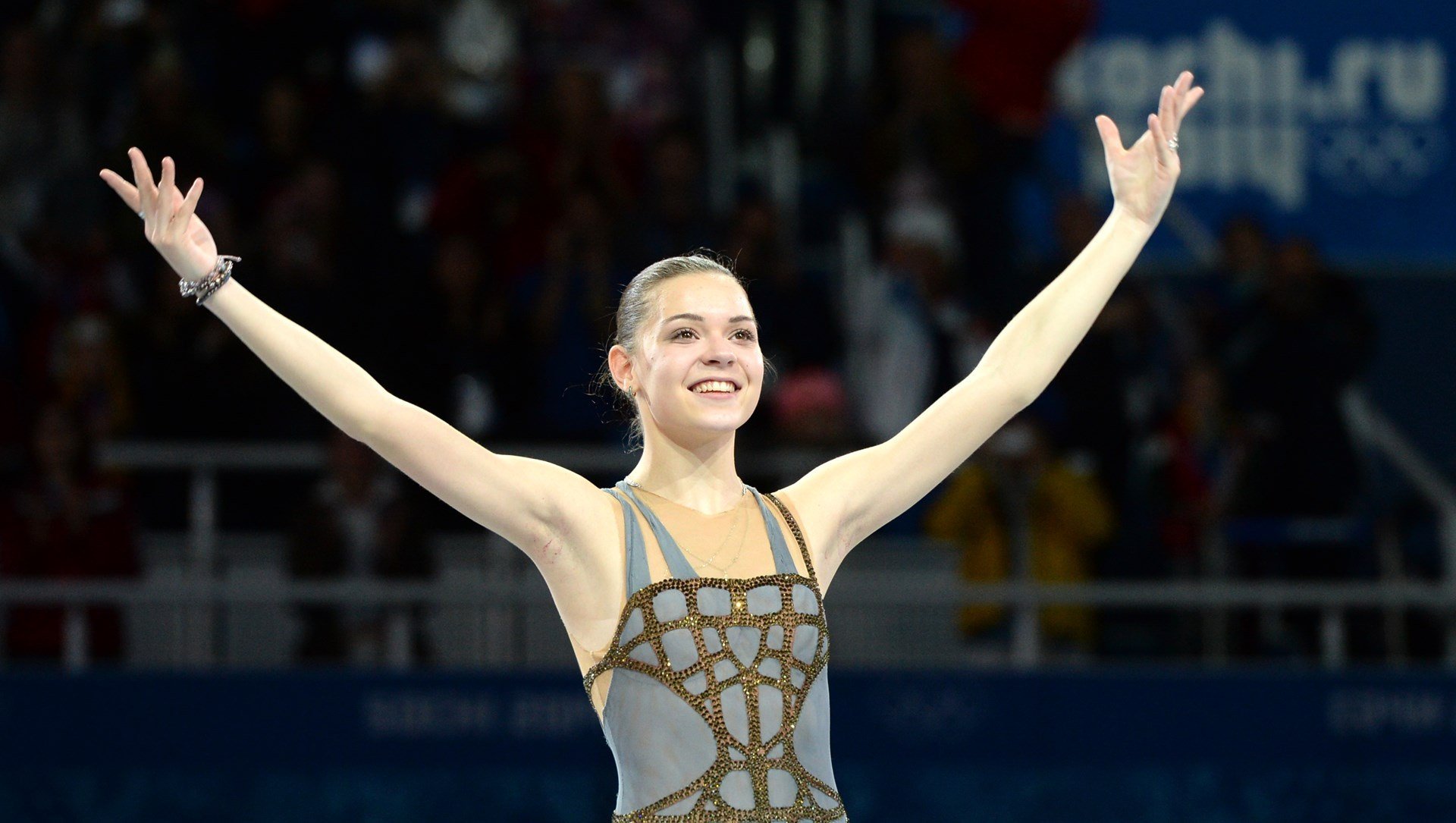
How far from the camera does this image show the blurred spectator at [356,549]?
6555mm

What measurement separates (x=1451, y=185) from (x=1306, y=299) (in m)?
2.08

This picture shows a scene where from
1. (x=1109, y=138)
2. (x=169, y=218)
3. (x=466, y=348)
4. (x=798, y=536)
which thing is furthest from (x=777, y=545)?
(x=466, y=348)

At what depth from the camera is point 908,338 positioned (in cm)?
756

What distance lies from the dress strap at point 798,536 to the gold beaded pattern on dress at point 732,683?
0.25 ft

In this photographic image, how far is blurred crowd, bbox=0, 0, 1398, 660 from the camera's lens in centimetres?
693

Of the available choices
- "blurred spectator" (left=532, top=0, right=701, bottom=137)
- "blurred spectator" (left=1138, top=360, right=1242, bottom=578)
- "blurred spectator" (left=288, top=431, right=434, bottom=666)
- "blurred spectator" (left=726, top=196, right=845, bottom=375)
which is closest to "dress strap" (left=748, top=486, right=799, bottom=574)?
"blurred spectator" (left=288, top=431, right=434, bottom=666)

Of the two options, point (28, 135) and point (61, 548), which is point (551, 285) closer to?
point (61, 548)

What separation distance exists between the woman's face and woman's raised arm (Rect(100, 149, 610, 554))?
0.20 metres

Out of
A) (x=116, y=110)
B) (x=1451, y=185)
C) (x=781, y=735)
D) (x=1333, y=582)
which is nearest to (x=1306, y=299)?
(x=1333, y=582)

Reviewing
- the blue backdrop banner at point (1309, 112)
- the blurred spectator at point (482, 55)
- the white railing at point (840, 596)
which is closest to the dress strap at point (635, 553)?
the white railing at point (840, 596)

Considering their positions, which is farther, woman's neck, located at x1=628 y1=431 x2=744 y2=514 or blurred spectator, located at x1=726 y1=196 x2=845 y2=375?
blurred spectator, located at x1=726 y1=196 x2=845 y2=375

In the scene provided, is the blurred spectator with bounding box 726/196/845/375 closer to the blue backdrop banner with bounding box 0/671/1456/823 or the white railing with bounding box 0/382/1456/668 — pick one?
the white railing with bounding box 0/382/1456/668

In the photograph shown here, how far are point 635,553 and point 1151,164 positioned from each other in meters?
1.10

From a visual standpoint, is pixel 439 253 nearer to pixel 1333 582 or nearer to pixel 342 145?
pixel 342 145
